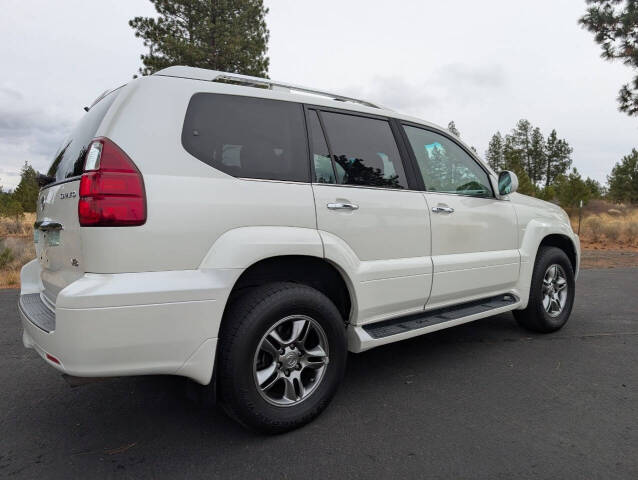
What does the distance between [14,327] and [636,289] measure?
8.38 m

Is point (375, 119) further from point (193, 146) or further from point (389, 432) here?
point (389, 432)

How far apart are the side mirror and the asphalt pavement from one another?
1.38 meters

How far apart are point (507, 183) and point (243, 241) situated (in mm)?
2510

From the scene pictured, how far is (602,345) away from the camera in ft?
13.0

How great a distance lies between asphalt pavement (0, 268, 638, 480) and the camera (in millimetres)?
2094

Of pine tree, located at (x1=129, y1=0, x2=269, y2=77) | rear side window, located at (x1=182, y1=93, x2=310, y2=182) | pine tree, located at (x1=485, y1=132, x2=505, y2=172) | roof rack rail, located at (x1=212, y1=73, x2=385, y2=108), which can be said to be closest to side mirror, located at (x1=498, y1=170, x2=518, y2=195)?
roof rack rail, located at (x1=212, y1=73, x2=385, y2=108)

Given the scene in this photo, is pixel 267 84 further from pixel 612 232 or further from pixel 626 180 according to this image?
pixel 626 180

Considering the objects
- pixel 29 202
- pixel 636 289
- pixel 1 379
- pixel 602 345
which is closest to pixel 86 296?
pixel 1 379

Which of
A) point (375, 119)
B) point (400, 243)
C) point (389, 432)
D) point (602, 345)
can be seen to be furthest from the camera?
point (602, 345)

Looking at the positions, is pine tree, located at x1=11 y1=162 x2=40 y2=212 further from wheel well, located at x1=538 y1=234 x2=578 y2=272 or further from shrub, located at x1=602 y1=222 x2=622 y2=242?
shrub, located at x1=602 y1=222 x2=622 y2=242

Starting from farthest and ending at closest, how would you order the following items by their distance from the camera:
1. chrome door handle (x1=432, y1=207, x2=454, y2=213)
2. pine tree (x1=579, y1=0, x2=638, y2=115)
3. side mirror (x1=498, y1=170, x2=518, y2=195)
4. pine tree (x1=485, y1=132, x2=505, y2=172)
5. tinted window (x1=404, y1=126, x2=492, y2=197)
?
pine tree (x1=485, y1=132, x2=505, y2=172)
pine tree (x1=579, y1=0, x2=638, y2=115)
side mirror (x1=498, y1=170, x2=518, y2=195)
tinted window (x1=404, y1=126, x2=492, y2=197)
chrome door handle (x1=432, y1=207, x2=454, y2=213)

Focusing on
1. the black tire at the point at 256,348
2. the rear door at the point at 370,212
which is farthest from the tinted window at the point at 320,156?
the black tire at the point at 256,348

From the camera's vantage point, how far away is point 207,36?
1700 cm

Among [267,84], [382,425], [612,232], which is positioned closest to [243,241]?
[267,84]
